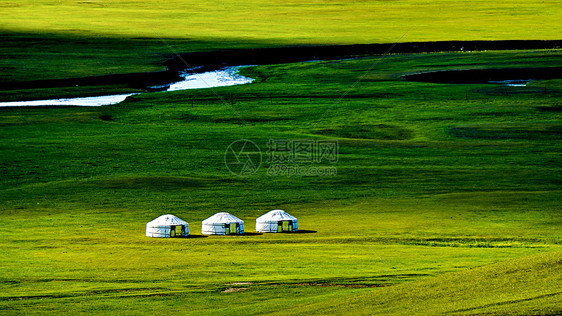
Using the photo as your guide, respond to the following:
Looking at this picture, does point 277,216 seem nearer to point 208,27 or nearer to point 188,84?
point 188,84

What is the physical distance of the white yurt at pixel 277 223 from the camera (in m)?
48.7

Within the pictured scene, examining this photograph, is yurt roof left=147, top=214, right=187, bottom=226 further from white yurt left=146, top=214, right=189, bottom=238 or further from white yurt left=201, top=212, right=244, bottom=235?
white yurt left=201, top=212, right=244, bottom=235

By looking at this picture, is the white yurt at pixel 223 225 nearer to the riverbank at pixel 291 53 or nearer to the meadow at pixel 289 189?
the meadow at pixel 289 189

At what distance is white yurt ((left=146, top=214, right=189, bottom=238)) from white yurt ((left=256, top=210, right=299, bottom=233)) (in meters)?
4.43

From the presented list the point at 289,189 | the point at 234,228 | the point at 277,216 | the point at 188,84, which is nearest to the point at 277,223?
the point at 277,216

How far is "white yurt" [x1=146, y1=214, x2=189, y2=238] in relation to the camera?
47375 mm

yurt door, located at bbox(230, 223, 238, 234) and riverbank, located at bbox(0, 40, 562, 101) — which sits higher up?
riverbank, located at bbox(0, 40, 562, 101)

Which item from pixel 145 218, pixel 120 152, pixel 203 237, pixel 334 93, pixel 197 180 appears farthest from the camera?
pixel 334 93

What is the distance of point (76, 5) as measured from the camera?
194 meters

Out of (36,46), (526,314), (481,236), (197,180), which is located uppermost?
(36,46)

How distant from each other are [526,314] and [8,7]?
178 m

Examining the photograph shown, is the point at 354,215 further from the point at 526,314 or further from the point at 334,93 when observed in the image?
the point at 334,93

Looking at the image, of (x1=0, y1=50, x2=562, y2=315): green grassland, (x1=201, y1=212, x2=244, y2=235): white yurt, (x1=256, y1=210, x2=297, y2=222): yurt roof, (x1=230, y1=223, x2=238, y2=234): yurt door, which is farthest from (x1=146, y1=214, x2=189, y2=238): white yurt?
(x1=256, y1=210, x2=297, y2=222): yurt roof

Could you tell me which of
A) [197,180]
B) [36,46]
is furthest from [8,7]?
[197,180]
